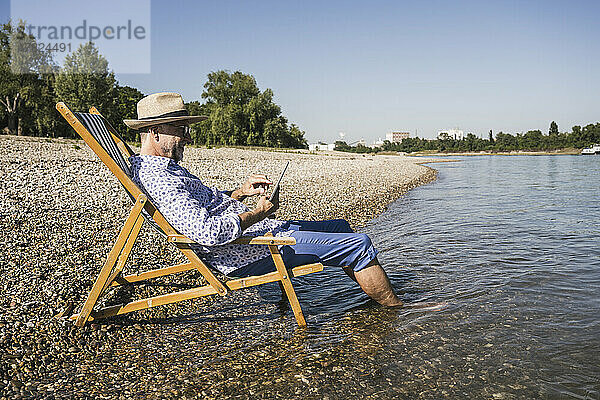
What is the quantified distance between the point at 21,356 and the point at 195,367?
1338mm

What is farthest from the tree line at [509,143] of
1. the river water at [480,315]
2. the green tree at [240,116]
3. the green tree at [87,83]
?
the river water at [480,315]

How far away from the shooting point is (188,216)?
3764 millimetres

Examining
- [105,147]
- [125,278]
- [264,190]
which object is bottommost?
[125,278]

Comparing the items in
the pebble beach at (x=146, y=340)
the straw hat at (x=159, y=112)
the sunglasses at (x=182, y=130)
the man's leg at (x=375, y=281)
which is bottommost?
the pebble beach at (x=146, y=340)

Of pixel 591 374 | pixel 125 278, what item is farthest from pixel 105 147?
pixel 591 374

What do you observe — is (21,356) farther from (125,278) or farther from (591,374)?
(591,374)

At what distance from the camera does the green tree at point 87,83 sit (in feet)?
138

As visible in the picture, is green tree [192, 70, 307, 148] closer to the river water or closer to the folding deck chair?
the river water

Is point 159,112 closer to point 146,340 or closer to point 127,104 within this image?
point 146,340

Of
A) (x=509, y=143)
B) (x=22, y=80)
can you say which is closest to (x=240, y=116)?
(x=22, y=80)

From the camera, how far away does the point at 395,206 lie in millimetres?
14414

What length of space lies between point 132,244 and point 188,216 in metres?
0.57

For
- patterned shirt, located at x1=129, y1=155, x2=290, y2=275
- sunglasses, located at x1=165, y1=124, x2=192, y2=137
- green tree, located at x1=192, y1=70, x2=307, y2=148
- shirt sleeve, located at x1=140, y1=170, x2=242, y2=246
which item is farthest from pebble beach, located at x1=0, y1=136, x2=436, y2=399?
green tree, located at x1=192, y1=70, x2=307, y2=148

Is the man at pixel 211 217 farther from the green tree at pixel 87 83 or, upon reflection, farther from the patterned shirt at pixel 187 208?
the green tree at pixel 87 83
